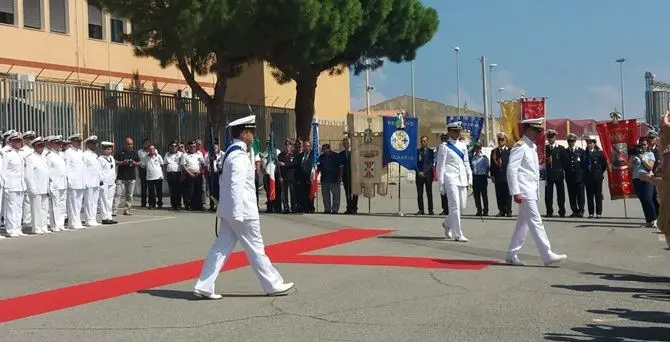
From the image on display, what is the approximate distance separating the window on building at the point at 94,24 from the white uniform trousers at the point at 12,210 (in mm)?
20633

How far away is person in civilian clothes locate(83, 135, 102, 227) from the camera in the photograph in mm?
18062

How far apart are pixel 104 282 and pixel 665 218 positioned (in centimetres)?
680

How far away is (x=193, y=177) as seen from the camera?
22.8 m

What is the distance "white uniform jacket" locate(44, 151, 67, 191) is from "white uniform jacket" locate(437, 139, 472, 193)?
7.71 m

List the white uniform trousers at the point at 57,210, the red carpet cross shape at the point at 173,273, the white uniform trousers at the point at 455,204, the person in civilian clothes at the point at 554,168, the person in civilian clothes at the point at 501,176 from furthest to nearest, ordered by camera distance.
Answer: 1. the person in civilian clothes at the point at 501,176
2. the person in civilian clothes at the point at 554,168
3. the white uniform trousers at the point at 57,210
4. the white uniform trousers at the point at 455,204
5. the red carpet cross shape at the point at 173,273

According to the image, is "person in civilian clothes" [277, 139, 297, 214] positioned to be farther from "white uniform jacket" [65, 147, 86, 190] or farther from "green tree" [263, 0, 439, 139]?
"white uniform jacket" [65, 147, 86, 190]

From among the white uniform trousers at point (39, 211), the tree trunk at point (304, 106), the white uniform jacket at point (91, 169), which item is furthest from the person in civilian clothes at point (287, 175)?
the tree trunk at point (304, 106)

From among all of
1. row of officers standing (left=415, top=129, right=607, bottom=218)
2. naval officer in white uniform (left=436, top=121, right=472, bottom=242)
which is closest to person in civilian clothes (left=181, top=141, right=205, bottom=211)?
row of officers standing (left=415, top=129, right=607, bottom=218)

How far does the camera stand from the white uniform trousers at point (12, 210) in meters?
16.2

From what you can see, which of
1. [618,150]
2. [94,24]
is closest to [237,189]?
[618,150]

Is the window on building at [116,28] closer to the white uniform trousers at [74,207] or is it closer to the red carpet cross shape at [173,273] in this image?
the white uniform trousers at [74,207]

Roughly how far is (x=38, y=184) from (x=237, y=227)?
28.0ft

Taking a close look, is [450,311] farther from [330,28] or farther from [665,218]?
[330,28]

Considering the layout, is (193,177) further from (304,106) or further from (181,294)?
(181,294)
